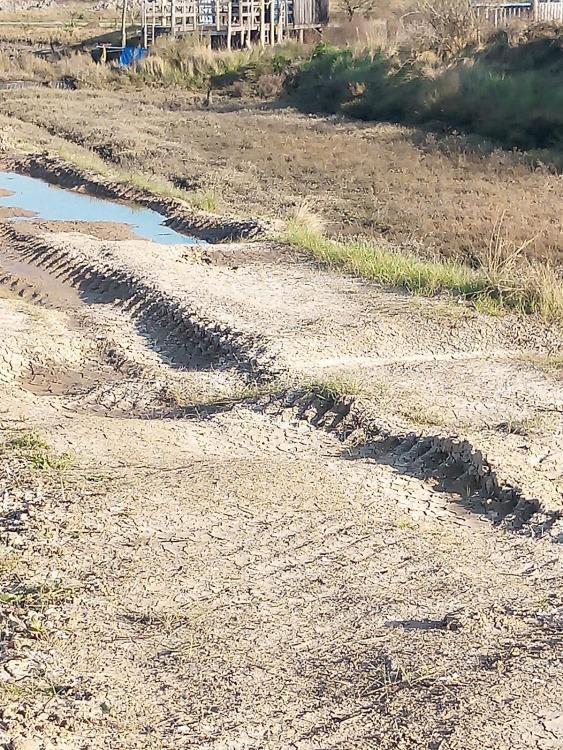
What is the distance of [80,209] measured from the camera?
17.8 meters

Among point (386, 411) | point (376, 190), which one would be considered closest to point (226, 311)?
point (386, 411)

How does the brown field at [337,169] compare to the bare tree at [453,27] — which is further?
the bare tree at [453,27]

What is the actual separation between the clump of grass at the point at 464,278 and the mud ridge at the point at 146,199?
1.85 m

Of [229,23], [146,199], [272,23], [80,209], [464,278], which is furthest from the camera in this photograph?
[272,23]

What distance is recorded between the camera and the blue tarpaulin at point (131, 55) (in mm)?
39250

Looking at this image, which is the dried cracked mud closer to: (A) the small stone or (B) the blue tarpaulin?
(A) the small stone

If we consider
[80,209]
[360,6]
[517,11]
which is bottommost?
[80,209]

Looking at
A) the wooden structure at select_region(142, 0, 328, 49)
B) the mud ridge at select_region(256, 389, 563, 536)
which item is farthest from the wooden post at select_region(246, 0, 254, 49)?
the mud ridge at select_region(256, 389, 563, 536)

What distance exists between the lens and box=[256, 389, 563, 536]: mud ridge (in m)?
6.36

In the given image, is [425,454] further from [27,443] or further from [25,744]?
[25,744]

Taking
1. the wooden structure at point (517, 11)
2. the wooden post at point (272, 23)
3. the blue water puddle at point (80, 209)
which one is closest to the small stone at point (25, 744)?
the blue water puddle at point (80, 209)

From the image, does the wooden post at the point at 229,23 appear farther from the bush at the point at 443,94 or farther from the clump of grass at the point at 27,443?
the clump of grass at the point at 27,443

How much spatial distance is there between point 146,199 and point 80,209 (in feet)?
3.44

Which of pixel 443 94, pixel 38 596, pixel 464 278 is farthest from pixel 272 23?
pixel 38 596
